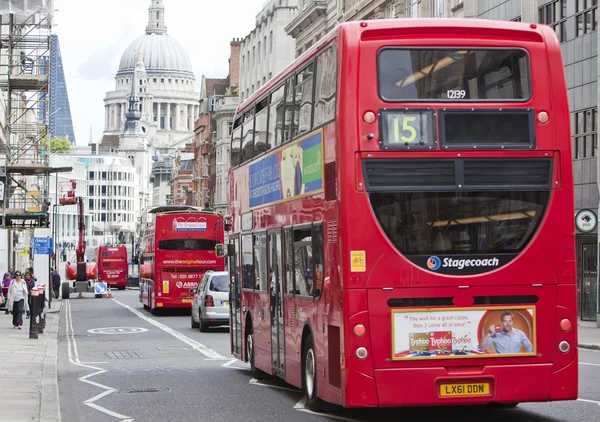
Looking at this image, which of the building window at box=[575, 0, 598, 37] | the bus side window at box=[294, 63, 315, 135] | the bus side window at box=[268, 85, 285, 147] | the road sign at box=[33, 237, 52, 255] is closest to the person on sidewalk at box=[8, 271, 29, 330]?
the road sign at box=[33, 237, 52, 255]

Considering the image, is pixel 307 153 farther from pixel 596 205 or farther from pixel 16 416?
pixel 596 205

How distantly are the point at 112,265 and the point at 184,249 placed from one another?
56.7 m

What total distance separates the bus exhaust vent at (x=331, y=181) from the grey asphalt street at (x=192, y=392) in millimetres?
2529

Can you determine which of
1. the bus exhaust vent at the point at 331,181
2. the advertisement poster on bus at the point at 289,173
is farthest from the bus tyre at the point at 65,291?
the bus exhaust vent at the point at 331,181

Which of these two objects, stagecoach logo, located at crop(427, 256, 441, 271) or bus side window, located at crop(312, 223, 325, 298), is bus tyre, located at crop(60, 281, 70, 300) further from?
stagecoach logo, located at crop(427, 256, 441, 271)

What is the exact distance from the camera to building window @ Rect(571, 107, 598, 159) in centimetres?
3562

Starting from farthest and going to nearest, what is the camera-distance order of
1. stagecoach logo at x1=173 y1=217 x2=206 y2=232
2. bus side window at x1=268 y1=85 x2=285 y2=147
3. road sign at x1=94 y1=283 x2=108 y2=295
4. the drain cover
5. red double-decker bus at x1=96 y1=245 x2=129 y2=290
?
1. red double-decker bus at x1=96 y1=245 x2=129 y2=290
2. road sign at x1=94 y1=283 x2=108 y2=295
3. stagecoach logo at x1=173 y1=217 x2=206 y2=232
4. the drain cover
5. bus side window at x1=268 y1=85 x2=285 y2=147

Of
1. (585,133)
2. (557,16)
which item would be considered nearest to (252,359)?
(585,133)

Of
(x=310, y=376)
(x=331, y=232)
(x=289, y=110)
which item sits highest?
(x=289, y=110)

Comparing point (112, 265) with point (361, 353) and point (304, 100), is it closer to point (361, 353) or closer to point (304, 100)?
point (304, 100)

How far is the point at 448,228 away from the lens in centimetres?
1203

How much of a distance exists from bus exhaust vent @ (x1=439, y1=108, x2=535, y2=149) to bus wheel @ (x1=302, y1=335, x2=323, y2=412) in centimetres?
307

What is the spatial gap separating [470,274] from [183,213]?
29641 millimetres

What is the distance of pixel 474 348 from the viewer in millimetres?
12094
